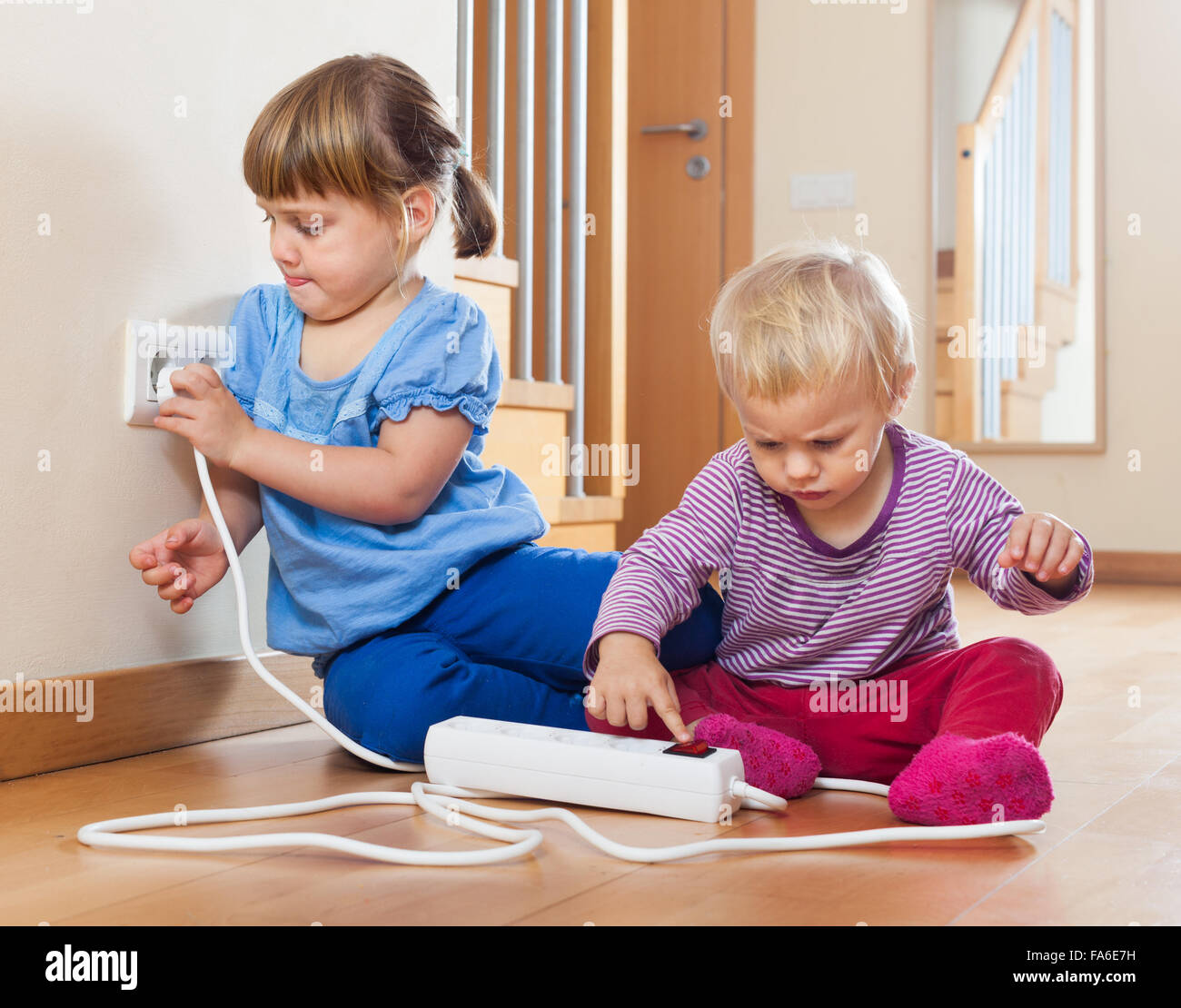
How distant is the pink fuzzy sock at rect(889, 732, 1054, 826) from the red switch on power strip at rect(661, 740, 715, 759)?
0.44ft

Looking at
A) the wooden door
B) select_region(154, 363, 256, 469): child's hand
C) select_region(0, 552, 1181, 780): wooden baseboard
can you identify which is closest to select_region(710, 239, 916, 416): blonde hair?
select_region(154, 363, 256, 469): child's hand

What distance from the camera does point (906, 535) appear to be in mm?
978

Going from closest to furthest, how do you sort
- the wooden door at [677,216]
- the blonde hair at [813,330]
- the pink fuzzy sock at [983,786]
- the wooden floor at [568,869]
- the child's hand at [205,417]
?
→ the wooden floor at [568,869]
the pink fuzzy sock at [983,786]
the blonde hair at [813,330]
the child's hand at [205,417]
the wooden door at [677,216]

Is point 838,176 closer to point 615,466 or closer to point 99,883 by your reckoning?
point 615,466

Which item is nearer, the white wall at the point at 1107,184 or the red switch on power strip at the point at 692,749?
the red switch on power strip at the point at 692,749

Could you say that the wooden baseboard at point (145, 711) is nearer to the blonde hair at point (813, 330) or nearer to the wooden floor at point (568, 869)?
the wooden floor at point (568, 869)

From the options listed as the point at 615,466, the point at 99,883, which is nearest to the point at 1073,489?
the point at 615,466

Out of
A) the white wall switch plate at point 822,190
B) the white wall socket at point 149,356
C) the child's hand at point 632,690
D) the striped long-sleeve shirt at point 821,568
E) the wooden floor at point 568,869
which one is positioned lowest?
the wooden floor at point 568,869

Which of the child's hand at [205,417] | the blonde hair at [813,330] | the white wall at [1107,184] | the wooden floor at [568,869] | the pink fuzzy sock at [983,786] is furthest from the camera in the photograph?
the white wall at [1107,184]

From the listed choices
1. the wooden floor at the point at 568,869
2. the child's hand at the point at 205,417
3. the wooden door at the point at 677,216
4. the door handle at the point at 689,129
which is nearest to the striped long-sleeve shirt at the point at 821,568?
the wooden floor at the point at 568,869

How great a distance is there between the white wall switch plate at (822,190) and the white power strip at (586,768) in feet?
8.34

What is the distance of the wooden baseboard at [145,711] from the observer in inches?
38.2

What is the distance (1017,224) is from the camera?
308 cm
